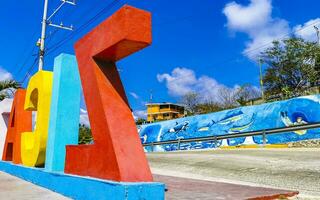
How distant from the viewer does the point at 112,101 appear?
616cm

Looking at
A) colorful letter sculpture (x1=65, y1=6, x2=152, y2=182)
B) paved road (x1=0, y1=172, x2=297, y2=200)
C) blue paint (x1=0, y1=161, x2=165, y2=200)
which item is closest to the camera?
blue paint (x1=0, y1=161, x2=165, y2=200)

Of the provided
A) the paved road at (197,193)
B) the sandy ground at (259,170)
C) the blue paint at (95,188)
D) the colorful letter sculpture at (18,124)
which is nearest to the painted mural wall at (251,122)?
the sandy ground at (259,170)

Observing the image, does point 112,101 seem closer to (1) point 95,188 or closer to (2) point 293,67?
(1) point 95,188

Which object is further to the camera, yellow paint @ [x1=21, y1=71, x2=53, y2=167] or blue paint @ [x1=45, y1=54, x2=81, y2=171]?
yellow paint @ [x1=21, y1=71, x2=53, y2=167]

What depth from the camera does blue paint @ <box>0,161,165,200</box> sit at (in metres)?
5.07

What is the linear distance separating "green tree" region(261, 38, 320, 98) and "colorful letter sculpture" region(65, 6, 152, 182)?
36.1 m

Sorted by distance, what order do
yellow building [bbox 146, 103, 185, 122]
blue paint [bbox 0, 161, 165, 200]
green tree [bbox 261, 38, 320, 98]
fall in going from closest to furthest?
blue paint [bbox 0, 161, 165, 200] → green tree [bbox 261, 38, 320, 98] → yellow building [bbox 146, 103, 185, 122]

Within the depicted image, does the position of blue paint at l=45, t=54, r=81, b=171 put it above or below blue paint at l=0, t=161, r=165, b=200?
above

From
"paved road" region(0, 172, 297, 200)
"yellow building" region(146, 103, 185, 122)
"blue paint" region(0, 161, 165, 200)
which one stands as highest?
"yellow building" region(146, 103, 185, 122)

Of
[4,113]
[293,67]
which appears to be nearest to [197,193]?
[4,113]

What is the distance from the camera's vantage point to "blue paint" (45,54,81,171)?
8.21 m

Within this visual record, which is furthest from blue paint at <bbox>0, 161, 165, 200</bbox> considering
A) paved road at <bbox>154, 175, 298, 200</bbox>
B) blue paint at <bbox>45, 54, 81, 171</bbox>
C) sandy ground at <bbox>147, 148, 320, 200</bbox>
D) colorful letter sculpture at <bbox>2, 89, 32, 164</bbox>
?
colorful letter sculpture at <bbox>2, 89, 32, 164</bbox>

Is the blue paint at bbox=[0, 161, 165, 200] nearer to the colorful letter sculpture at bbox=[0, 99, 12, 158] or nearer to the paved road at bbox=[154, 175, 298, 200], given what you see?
the paved road at bbox=[154, 175, 298, 200]

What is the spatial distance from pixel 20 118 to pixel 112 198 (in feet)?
28.8
